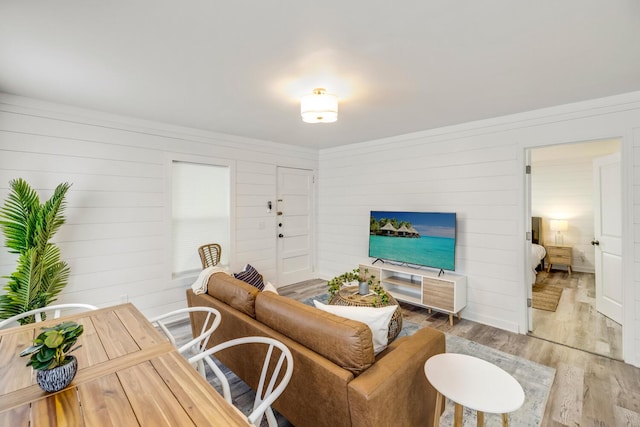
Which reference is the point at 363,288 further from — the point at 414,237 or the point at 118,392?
the point at 118,392

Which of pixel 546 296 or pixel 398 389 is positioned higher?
pixel 398 389

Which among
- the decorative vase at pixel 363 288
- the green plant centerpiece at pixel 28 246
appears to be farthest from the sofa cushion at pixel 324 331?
the green plant centerpiece at pixel 28 246

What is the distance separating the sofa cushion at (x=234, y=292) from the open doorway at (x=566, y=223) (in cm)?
→ 393

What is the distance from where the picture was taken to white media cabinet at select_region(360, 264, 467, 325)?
3.41m

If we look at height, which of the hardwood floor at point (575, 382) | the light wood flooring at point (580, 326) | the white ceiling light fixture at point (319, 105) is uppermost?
the white ceiling light fixture at point (319, 105)

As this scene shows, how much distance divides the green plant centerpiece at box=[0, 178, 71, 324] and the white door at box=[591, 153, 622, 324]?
5.64m

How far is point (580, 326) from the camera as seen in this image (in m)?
3.33

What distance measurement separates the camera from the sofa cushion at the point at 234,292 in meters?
2.05

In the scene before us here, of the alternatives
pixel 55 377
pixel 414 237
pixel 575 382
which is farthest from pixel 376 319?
pixel 414 237

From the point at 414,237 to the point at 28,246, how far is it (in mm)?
4056

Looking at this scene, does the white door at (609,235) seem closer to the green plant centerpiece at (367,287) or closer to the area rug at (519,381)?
the area rug at (519,381)

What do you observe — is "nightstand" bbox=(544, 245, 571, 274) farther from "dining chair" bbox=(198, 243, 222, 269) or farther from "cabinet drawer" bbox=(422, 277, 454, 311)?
"dining chair" bbox=(198, 243, 222, 269)

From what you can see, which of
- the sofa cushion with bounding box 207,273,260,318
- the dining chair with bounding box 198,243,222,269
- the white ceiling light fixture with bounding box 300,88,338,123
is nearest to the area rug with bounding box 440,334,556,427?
the sofa cushion with bounding box 207,273,260,318

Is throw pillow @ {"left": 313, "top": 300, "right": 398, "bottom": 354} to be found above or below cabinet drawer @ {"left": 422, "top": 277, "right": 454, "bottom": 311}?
above
